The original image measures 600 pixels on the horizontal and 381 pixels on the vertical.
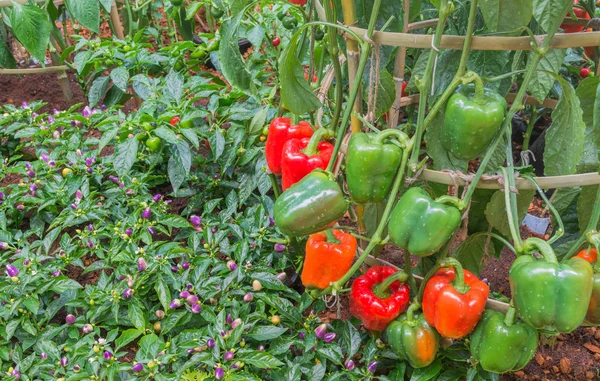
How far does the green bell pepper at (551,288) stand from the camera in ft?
3.65

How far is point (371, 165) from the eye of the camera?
1239 millimetres

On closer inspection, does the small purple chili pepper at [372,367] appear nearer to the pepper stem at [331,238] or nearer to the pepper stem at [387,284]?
the pepper stem at [387,284]

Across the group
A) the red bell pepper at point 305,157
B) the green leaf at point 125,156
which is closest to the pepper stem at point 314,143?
the red bell pepper at point 305,157

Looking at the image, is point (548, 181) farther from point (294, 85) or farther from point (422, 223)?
point (294, 85)

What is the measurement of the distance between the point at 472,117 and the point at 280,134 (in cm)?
56

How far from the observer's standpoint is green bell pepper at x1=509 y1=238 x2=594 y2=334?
3.65ft

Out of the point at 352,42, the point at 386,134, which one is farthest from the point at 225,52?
the point at 386,134

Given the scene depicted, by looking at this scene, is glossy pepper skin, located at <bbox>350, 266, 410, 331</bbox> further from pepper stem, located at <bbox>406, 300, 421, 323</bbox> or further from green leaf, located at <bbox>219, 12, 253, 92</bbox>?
green leaf, located at <bbox>219, 12, 253, 92</bbox>

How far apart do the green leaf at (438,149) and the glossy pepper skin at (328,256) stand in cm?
32

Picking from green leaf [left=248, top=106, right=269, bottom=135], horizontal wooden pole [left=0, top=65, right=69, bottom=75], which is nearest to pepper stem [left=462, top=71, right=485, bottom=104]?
green leaf [left=248, top=106, right=269, bottom=135]

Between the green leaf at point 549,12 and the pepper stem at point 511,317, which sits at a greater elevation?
the green leaf at point 549,12

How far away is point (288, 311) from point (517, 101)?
920mm

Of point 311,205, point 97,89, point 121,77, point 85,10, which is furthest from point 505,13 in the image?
point 97,89

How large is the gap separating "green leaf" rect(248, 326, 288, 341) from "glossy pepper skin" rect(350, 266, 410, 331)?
24 cm
